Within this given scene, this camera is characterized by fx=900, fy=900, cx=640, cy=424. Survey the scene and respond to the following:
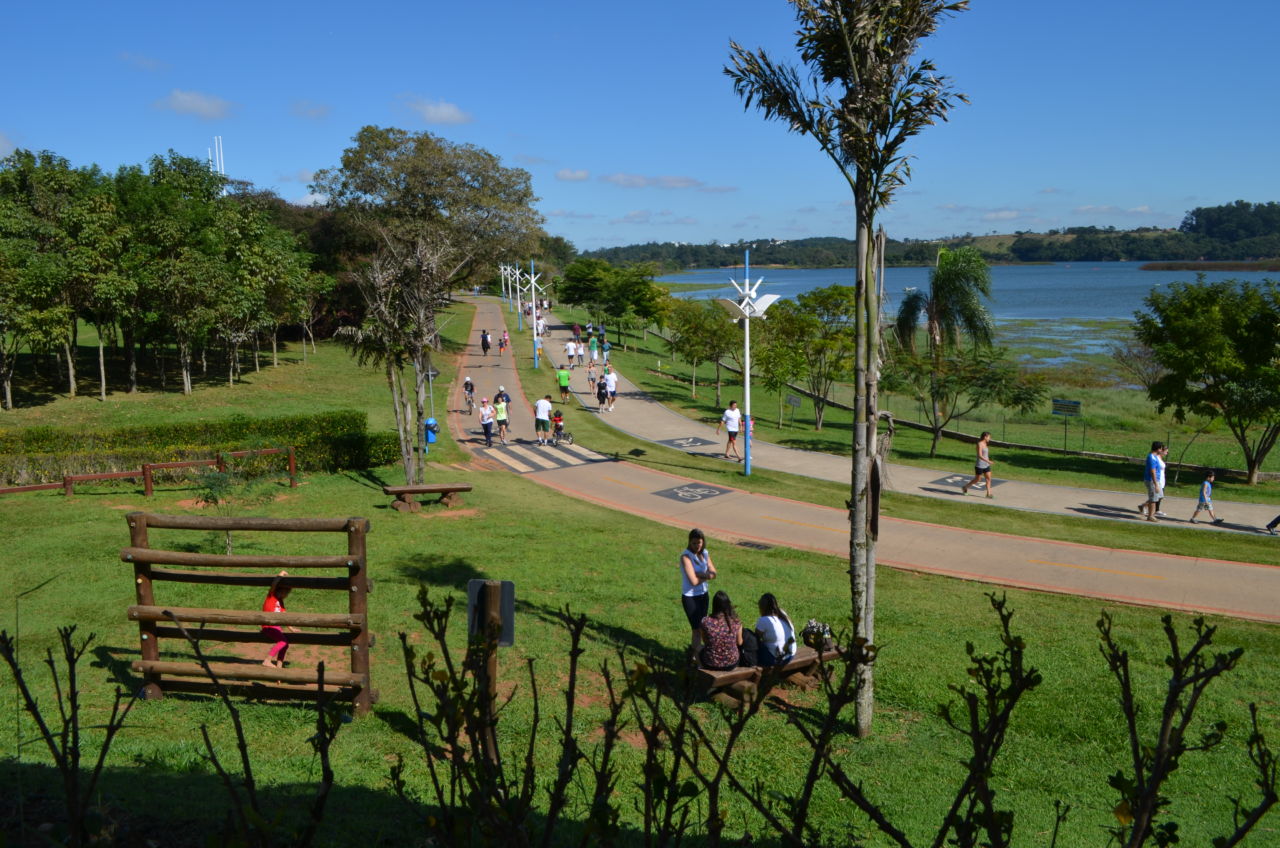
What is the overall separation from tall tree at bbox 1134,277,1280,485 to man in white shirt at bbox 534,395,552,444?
661 inches

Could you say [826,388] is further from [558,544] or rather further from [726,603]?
[726,603]

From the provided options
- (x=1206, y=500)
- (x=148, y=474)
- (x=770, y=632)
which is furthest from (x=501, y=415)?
(x=770, y=632)

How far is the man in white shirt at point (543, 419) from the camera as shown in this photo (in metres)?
25.6

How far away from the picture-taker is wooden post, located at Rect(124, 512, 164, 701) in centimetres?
762

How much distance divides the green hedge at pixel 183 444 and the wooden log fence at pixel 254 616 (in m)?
11.4

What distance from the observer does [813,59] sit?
8367mm

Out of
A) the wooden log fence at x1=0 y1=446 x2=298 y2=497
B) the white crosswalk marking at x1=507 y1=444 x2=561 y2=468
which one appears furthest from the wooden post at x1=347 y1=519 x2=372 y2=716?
the white crosswalk marking at x1=507 y1=444 x2=561 y2=468

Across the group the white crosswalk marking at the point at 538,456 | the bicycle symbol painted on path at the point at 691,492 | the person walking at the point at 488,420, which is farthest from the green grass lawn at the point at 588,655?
the person walking at the point at 488,420

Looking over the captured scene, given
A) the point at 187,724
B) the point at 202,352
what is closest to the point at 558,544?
the point at 187,724

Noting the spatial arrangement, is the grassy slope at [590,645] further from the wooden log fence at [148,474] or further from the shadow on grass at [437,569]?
the wooden log fence at [148,474]

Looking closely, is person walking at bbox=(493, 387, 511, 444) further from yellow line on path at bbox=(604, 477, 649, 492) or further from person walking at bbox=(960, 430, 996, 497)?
person walking at bbox=(960, 430, 996, 497)

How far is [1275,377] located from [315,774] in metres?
24.4

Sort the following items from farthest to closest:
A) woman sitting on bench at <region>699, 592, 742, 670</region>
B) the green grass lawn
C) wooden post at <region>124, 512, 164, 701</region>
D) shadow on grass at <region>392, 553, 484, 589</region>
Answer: shadow on grass at <region>392, 553, 484, 589</region> → woman sitting on bench at <region>699, 592, 742, 670</region> → wooden post at <region>124, 512, 164, 701</region> → the green grass lawn

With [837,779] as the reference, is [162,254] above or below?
above
